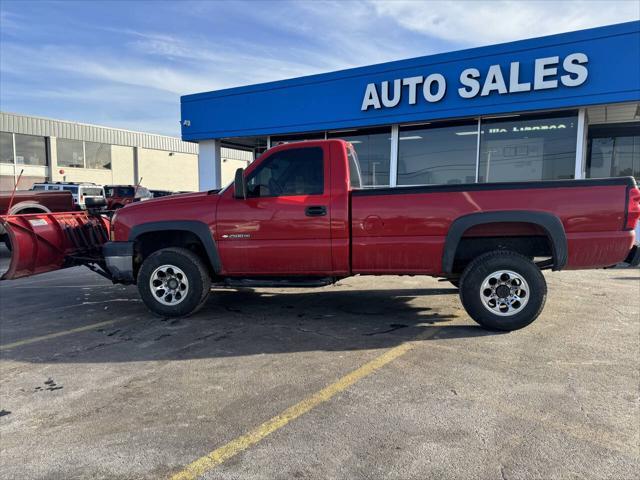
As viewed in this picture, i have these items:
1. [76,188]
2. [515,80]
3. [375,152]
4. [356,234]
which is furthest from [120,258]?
[76,188]

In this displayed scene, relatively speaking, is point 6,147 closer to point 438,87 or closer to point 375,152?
point 375,152

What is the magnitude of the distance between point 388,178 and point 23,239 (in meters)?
9.11

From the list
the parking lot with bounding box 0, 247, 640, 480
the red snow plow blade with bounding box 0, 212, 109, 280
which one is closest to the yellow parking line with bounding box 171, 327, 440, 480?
the parking lot with bounding box 0, 247, 640, 480

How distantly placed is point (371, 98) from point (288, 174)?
7.72 m

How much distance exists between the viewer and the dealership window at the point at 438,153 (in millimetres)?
11805

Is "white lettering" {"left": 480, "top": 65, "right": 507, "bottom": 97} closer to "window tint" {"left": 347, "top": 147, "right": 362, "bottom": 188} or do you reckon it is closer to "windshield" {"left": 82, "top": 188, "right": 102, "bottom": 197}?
"window tint" {"left": 347, "top": 147, "right": 362, "bottom": 188}

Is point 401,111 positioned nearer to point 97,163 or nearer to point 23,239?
point 23,239

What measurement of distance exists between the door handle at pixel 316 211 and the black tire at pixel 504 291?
69.4 inches

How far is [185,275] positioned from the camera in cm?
567

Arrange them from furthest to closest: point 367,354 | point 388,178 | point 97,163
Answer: point 97,163 < point 388,178 < point 367,354

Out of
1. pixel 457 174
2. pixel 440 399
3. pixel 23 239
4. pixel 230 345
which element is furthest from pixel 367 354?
pixel 457 174

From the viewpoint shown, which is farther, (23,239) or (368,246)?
(23,239)

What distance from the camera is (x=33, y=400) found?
3.53 meters

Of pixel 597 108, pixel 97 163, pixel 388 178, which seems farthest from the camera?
pixel 97 163
